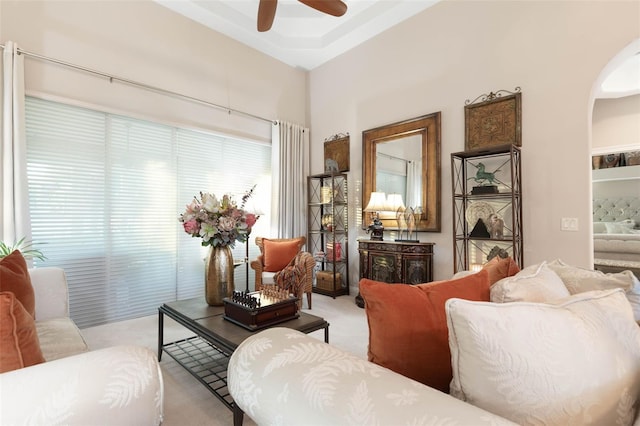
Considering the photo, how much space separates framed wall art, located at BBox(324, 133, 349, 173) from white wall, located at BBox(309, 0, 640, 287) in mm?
519

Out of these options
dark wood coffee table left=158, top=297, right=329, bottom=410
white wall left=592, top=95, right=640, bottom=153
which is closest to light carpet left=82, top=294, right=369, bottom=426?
dark wood coffee table left=158, top=297, right=329, bottom=410

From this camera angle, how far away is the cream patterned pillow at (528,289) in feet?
3.21

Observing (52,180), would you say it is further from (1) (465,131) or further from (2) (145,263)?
(1) (465,131)

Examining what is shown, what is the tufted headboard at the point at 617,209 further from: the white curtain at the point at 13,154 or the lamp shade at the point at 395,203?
the white curtain at the point at 13,154

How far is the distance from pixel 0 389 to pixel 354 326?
2812 mm

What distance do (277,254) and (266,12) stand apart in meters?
2.57

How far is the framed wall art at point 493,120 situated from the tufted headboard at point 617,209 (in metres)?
3.33

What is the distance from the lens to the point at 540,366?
64 centimetres

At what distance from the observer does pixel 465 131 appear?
346cm

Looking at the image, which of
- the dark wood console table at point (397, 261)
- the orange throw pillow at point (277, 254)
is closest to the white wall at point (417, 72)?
the dark wood console table at point (397, 261)

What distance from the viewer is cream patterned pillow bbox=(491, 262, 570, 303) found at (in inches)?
38.5

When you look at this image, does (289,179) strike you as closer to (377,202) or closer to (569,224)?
(377,202)

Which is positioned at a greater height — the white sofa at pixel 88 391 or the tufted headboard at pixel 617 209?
the tufted headboard at pixel 617 209

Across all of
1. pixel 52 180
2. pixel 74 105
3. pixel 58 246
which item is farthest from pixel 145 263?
pixel 74 105
